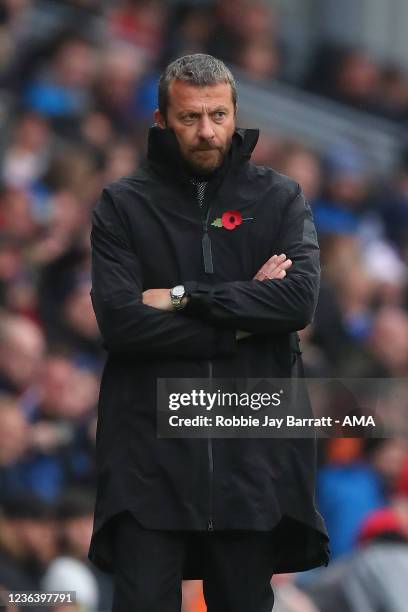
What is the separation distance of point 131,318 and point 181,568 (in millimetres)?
652

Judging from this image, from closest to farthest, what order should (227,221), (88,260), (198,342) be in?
(198,342), (227,221), (88,260)

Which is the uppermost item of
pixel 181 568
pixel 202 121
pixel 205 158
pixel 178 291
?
pixel 202 121

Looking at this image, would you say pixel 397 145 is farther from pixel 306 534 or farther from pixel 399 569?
pixel 306 534

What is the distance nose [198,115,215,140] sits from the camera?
415cm

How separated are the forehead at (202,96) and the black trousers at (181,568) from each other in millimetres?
1069

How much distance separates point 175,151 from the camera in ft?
13.8

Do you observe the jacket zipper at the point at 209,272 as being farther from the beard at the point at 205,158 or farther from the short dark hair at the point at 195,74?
the short dark hair at the point at 195,74

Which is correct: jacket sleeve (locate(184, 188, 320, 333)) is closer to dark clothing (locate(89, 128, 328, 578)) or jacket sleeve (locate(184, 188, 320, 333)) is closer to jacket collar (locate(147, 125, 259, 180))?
dark clothing (locate(89, 128, 328, 578))

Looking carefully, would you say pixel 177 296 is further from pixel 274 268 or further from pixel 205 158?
pixel 205 158

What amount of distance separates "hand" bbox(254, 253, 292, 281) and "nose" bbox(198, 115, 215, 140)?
361 mm

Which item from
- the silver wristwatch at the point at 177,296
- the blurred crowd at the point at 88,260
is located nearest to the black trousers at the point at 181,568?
the silver wristwatch at the point at 177,296

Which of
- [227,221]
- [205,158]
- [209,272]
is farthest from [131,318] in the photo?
[205,158]

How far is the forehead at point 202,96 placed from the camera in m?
4.16

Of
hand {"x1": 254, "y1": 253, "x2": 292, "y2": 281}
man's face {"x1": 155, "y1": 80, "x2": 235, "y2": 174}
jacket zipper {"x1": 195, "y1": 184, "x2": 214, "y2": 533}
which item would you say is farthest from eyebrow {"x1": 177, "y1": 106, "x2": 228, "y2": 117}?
hand {"x1": 254, "y1": 253, "x2": 292, "y2": 281}
